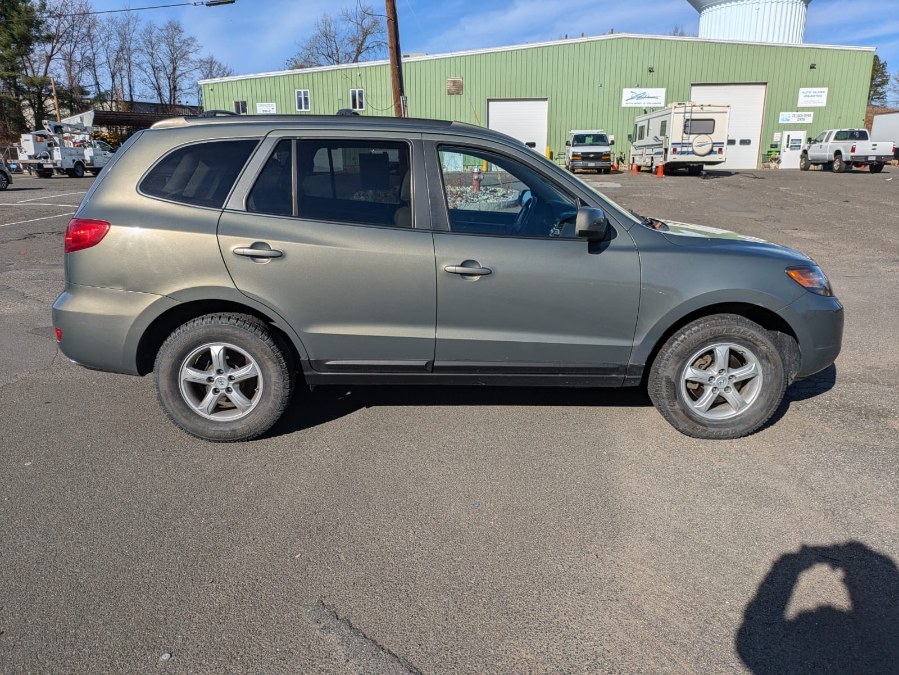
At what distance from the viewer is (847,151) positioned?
3006cm

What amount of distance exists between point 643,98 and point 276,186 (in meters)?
36.0

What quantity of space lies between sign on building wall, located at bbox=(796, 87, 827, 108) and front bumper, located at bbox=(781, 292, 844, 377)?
1513 inches

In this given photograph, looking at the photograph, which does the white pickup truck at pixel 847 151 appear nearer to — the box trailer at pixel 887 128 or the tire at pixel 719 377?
the box trailer at pixel 887 128

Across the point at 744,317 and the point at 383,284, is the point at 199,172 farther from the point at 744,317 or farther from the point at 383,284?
the point at 744,317

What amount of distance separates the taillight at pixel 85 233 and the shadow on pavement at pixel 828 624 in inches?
149

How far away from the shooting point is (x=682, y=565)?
2768 millimetres

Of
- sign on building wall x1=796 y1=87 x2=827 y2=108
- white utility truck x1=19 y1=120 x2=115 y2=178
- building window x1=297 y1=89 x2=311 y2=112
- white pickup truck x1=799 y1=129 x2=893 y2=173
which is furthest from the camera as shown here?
building window x1=297 y1=89 x2=311 y2=112

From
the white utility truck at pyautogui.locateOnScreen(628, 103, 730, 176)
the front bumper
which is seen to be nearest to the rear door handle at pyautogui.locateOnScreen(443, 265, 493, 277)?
the front bumper

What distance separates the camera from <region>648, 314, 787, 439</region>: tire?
383 cm

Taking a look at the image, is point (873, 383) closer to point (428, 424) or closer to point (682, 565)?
point (682, 565)

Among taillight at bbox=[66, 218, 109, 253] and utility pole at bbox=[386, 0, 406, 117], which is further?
utility pole at bbox=[386, 0, 406, 117]

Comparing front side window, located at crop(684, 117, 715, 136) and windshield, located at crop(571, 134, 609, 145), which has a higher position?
front side window, located at crop(684, 117, 715, 136)

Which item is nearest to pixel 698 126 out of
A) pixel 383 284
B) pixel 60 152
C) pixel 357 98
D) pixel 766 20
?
pixel 766 20

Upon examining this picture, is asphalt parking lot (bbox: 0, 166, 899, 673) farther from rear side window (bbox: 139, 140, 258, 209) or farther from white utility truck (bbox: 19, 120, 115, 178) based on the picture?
white utility truck (bbox: 19, 120, 115, 178)
